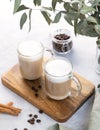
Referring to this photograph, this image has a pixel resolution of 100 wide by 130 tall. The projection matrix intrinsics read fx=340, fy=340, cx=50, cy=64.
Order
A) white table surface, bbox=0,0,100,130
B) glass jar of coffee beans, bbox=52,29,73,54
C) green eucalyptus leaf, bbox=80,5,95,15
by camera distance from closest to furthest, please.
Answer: green eucalyptus leaf, bbox=80,5,95,15
white table surface, bbox=0,0,100,130
glass jar of coffee beans, bbox=52,29,73,54

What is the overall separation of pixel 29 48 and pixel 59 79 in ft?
0.52

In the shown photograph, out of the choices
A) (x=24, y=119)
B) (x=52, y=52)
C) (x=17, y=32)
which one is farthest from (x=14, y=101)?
(x=17, y=32)

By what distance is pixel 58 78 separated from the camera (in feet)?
3.19

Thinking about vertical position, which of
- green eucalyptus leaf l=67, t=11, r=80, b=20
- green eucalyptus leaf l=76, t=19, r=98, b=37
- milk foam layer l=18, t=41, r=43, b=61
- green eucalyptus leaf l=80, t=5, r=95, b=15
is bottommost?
milk foam layer l=18, t=41, r=43, b=61

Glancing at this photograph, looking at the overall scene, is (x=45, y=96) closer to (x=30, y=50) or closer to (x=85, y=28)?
(x=30, y=50)

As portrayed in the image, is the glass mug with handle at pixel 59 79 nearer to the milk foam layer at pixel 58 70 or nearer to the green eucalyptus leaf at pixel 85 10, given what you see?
the milk foam layer at pixel 58 70

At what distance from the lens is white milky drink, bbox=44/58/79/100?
98 cm

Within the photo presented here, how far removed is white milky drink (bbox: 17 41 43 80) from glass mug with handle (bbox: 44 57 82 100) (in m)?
0.05

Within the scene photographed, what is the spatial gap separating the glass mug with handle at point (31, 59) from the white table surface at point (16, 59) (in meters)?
0.08

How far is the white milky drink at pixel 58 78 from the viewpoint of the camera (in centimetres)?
98

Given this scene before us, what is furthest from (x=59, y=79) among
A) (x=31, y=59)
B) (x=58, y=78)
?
(x=31, y=59)

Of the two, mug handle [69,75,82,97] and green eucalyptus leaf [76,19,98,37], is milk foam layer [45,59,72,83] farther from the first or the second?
green eucalyptus leaf [76,19,98,37]

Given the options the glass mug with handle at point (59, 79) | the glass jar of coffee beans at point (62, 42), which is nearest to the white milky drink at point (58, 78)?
the glass mug with handle at point (59, 79)

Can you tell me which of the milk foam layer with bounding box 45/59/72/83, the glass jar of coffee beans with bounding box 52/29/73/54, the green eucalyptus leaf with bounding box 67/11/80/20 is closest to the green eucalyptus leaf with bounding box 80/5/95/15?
the green eucalyptus leaf with bounding box 67/11/80/20
